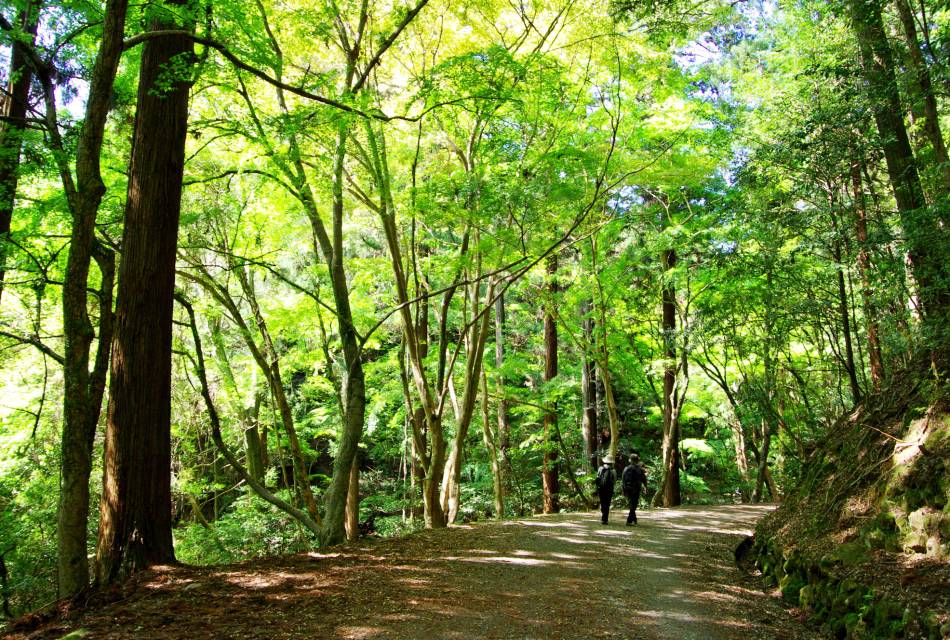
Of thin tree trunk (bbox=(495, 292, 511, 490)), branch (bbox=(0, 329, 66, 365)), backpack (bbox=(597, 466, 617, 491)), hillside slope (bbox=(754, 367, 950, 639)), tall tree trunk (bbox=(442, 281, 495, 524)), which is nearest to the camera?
hillside slope (bbox=(754, 367, 950, 639))

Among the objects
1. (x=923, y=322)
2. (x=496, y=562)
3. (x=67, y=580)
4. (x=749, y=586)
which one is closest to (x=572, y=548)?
(x=496, y=562)

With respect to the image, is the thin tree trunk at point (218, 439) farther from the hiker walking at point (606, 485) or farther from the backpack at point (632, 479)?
the backpack at point (632, 479)

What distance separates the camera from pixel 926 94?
6.00m

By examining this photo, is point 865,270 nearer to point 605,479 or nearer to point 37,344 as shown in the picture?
point 605,479

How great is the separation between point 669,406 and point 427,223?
8846 mm

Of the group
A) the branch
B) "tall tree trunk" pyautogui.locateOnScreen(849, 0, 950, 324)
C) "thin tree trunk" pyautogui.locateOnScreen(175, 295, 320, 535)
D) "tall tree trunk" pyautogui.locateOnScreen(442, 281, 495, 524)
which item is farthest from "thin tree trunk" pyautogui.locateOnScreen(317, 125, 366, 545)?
"tall tree trunk" pyautogui.locateOnScreen(849, 0, 950, 324)

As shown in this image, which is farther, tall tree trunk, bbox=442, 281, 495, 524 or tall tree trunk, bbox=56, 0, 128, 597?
tall tree trunk, bbox=442, 281, 495, 524

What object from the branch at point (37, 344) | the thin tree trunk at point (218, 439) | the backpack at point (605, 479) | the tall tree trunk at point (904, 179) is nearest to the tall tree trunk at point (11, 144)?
the branch at point (37, 344)

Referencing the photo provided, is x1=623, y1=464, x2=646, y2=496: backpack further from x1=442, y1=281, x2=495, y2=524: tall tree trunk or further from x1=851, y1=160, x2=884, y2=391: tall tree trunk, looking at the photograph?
x1=851, y1=160, x2=884, y2=391: tall tree trunk

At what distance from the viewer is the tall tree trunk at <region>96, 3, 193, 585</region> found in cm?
545

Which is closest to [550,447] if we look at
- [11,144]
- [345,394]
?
[345,394]

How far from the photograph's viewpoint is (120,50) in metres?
4.75

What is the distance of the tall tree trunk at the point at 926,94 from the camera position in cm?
612

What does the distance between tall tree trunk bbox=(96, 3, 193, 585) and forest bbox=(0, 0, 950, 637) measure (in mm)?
32
